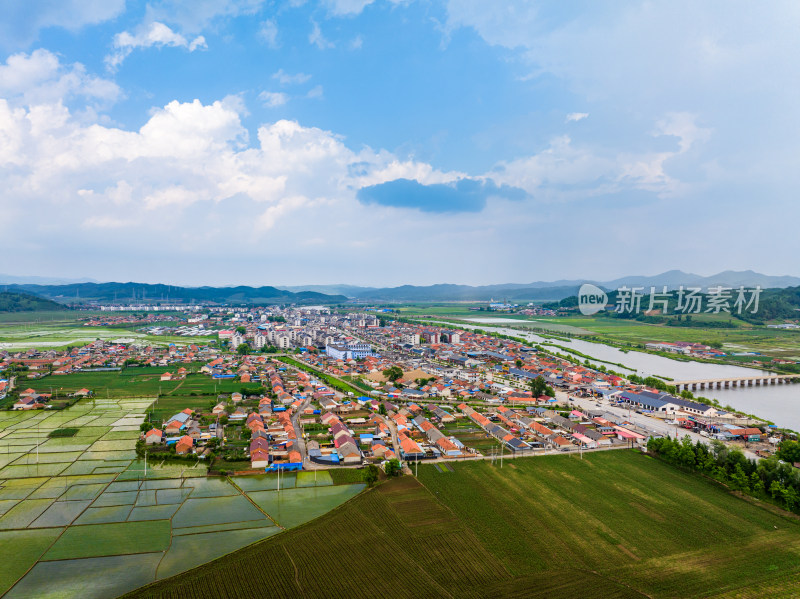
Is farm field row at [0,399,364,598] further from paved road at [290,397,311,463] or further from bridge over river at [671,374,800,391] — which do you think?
bridge over river at [671,374,800,391]

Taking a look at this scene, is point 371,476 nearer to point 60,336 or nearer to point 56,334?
point 60,336

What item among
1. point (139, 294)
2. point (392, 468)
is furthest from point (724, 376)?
point (139, 294)

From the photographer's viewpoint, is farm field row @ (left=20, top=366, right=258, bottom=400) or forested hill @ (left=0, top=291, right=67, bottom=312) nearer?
farm field row @ (left=20, top=366, right=258, bottom=400)

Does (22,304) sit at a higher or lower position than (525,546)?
higher

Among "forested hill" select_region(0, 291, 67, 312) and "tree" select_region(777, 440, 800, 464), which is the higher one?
"forested hill" select_region(0, 291, 67, 312)

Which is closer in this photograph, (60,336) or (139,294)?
(60,336)

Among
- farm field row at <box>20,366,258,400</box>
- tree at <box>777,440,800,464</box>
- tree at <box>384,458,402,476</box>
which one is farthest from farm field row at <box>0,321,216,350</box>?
tree at <box>777,440,800,464</box>

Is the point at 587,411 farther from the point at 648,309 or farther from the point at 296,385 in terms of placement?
the point at 648,309
